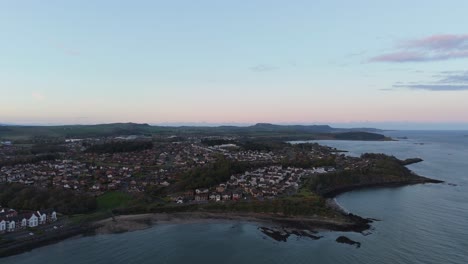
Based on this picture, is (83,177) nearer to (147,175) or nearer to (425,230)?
(147,175)

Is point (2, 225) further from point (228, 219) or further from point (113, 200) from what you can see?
point (228, 219)

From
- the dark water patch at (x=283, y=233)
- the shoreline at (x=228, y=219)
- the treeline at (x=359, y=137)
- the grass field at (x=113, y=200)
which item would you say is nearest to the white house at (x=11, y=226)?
the shoreline at (x=228, y=219)

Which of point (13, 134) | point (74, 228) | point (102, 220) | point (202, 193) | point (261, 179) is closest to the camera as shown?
point (74, 228)

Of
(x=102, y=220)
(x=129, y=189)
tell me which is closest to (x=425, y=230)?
(x=102, y=220)

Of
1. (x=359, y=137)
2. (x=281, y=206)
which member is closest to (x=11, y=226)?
(x=281, y=206)

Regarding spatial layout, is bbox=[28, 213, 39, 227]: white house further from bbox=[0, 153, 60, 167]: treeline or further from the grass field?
bbox=[0, 153, 60, 167]: treeline

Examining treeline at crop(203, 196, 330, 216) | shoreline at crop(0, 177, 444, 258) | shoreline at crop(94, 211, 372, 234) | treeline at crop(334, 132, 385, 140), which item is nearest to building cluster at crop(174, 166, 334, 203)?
treeline at crop(203, 196, 330, 216)
